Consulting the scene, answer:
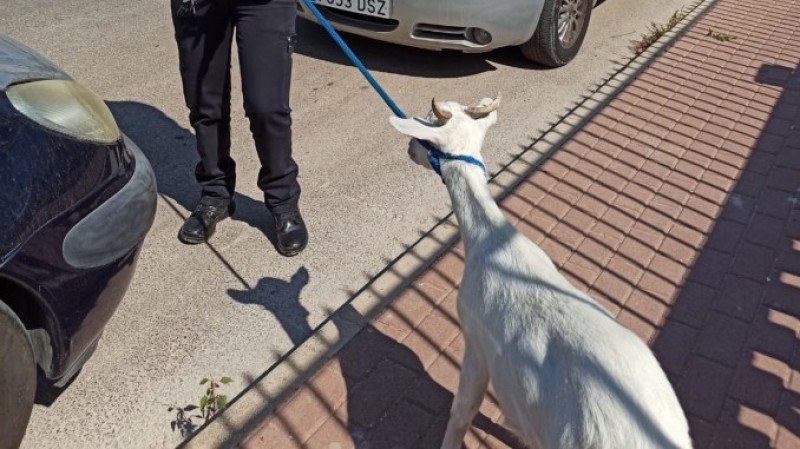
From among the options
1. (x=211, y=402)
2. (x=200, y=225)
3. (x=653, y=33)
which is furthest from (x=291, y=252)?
(x=653, y=33)

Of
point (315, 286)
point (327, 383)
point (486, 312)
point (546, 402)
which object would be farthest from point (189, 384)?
point (546, 402)

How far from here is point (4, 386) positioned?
7.44 feet

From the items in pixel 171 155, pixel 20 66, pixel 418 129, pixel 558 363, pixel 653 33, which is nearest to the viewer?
pixel 558 363

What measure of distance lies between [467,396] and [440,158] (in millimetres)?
850

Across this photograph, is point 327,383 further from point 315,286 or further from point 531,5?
point 531,5

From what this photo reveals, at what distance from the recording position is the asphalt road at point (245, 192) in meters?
3.05

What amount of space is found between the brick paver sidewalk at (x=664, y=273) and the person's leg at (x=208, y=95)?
119 centimetres

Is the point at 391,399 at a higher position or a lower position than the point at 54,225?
lower

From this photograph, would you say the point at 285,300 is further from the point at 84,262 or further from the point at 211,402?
the point at 84,262

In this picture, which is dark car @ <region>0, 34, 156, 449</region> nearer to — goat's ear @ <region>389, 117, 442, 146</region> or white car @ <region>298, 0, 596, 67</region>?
goat's ear @ <region>389, 117, 442, 146</region>

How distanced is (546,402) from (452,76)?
441 cm

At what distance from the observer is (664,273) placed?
12.7 ft

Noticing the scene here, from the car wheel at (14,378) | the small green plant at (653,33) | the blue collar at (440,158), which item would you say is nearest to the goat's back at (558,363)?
the blue collar at (440,158)

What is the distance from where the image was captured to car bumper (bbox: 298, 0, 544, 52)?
17.3 feet
